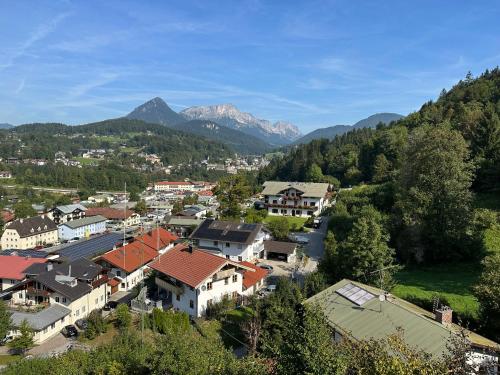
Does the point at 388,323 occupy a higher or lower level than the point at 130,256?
higher

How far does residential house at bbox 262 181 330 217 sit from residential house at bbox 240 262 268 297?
87.5ft

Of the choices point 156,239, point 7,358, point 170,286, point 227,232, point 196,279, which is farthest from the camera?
point 156,239

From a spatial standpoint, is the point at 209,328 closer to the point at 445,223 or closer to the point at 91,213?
the point at 445,223

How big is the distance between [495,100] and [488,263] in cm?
5624

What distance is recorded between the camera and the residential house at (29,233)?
60156 millimetres

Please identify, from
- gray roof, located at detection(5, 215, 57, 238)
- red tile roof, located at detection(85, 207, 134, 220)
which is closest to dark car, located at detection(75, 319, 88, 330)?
gray roof, located at detection(5, 215, 57, 238)

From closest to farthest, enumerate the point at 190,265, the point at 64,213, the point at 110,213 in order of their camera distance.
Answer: the point at 190,265
the point at 64,213
the point at 110,213

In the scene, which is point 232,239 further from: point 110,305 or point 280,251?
point 110,305

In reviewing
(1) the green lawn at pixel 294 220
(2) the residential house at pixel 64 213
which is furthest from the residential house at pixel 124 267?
(2) the residential house at pixel 64 213

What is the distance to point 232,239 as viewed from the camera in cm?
3725

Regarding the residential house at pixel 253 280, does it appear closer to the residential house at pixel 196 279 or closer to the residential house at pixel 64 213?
the residential house at pixel 196 279

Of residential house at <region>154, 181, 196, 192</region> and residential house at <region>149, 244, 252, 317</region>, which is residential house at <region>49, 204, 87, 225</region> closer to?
residential house at <region>149, 244, 252, 317</region>

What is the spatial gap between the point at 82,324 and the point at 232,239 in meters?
15.3

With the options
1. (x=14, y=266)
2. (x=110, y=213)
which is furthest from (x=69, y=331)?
(x=110, y=213)
